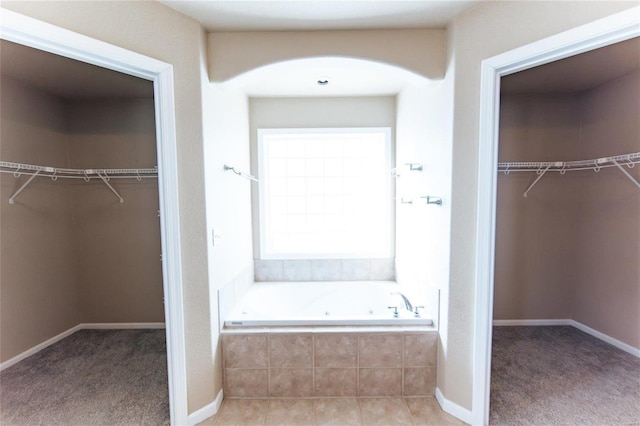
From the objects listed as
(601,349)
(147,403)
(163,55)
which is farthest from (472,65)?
(147,403)

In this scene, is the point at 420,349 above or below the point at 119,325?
above

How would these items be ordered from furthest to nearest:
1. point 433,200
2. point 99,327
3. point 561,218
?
point 99,327 < point 561,218 < point 433,200

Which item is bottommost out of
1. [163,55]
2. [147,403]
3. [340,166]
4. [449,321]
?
[147,403]

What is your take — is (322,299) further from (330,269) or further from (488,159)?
(488,159)

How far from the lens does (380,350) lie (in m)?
1.83

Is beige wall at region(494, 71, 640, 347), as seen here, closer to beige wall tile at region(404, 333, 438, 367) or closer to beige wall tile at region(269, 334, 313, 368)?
beige wall tile at region(404, 333, 438, 367)

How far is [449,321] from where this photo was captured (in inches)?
66.3

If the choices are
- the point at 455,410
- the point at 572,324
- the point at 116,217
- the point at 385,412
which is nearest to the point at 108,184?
the point at 116,217

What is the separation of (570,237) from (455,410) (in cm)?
226

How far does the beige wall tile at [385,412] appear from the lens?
164cm

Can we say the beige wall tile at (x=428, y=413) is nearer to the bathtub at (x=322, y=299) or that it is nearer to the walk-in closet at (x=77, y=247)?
the bathtub at (x=322, y=299)

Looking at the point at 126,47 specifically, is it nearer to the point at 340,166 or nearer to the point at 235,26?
the point at 235,26

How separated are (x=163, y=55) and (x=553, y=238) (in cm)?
374

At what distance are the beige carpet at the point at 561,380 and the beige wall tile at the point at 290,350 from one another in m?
1.24
